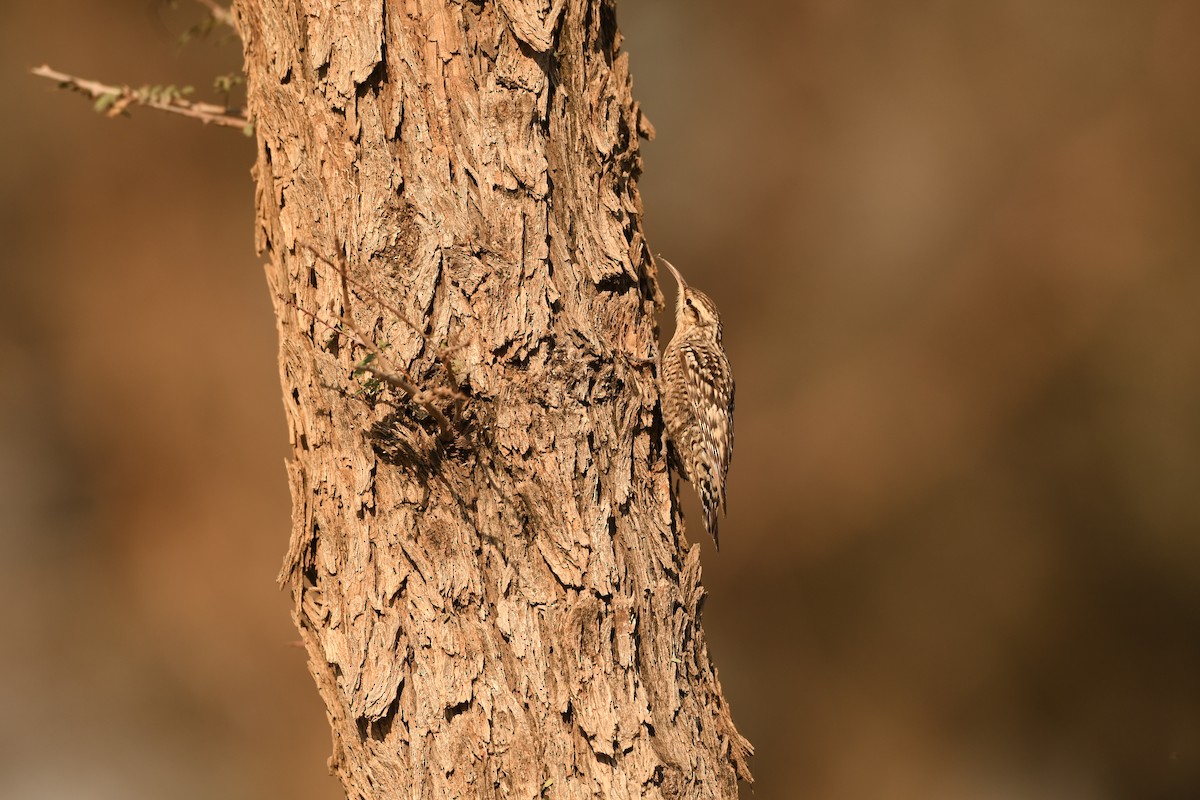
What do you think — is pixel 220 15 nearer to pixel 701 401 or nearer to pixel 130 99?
pixel 130 99

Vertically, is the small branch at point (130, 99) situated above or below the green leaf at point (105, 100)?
above

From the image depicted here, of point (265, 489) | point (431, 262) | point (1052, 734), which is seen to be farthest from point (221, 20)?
point (1052, 734)

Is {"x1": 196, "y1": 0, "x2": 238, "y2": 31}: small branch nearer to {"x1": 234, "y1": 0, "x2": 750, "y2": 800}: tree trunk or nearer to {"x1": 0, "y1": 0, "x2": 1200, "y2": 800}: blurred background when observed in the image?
{"x1": 234, "y1": 0, "x2": 750, "y2": 800}: tree trunk

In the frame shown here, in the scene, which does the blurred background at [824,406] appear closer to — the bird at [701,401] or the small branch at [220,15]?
the bird at [701,401]

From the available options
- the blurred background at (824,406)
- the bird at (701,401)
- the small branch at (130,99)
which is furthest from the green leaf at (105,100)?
the blurred background at (824,406)

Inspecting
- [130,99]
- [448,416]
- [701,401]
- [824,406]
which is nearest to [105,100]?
[130,99]

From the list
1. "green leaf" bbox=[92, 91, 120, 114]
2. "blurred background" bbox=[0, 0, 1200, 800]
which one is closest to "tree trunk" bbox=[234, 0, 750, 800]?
"green leaf" bbox=[92, 91, 120, 114]

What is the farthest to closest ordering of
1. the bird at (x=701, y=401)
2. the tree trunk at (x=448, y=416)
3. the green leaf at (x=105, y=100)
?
the bird at (x=701, y=401)
the tree trunk at (x=448, y=416)
the green leaf at (x=105, y=100)

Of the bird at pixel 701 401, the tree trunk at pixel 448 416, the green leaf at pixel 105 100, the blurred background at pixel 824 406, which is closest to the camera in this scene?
the green leaf at pixel 105 100
